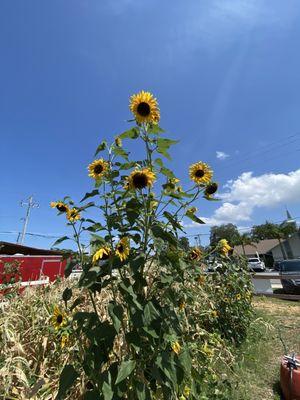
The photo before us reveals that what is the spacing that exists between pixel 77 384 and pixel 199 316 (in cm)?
230

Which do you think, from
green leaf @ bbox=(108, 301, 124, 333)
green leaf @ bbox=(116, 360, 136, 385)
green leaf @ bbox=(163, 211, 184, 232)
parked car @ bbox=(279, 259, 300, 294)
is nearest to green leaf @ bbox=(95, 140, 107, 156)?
green leaf @ bbox=(163, 211, 184, 232)

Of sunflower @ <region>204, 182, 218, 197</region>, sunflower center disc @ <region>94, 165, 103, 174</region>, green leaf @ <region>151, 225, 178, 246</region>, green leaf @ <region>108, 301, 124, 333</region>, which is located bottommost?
green leaf @ <region>108, 301, 124, 333</region>

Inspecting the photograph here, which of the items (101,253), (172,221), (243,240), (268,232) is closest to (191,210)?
(172,221)

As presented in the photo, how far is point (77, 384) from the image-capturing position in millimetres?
2359

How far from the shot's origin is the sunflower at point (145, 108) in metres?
2.01

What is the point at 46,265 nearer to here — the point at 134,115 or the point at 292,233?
the point at 134,115

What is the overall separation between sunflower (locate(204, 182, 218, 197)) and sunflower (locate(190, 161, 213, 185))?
0.28 ft

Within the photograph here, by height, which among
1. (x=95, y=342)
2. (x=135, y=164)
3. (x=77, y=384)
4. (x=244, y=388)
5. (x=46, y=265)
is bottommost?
(x=244, y=388)

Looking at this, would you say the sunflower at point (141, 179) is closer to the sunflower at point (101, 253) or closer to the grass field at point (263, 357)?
the sunflower at point (101, 253)

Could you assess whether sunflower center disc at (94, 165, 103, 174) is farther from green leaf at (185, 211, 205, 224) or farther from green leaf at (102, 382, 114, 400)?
green leaf at (102, 382, 114, 400)

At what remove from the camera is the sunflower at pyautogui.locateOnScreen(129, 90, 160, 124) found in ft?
6.61

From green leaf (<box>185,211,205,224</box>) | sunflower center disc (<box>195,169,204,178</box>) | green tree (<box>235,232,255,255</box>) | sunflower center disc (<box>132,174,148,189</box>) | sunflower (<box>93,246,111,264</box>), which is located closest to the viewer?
sunflower (<box>93,246,111,264</box>)

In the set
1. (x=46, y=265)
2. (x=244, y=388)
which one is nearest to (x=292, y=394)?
(x=244, y=388)

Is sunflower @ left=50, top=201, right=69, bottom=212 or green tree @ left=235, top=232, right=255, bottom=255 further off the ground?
green tree @ left=235, top=232, right=255, bottom=255
